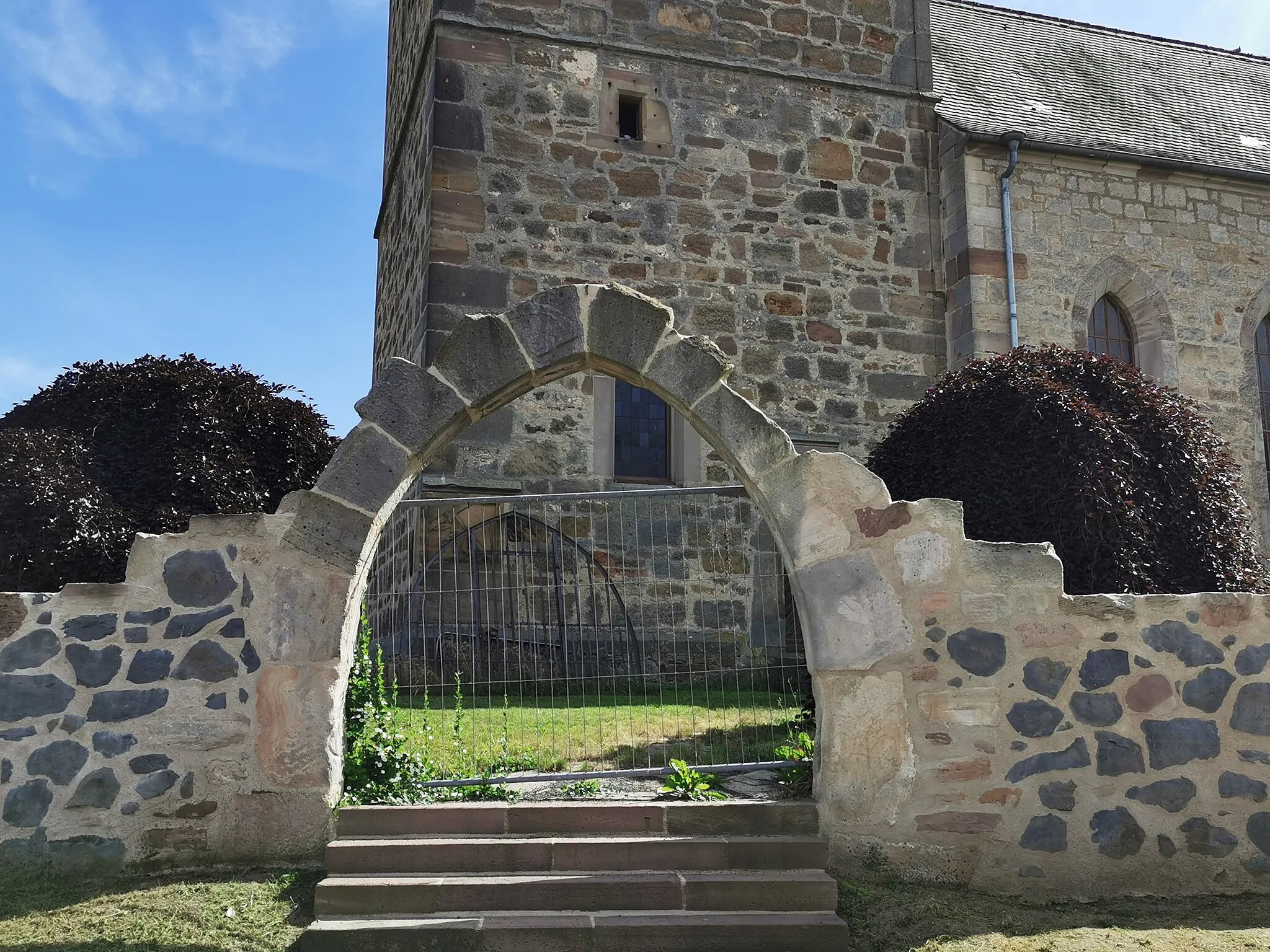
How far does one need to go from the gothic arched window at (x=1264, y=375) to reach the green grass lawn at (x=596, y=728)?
7.79 metres

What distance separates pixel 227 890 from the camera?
450cm

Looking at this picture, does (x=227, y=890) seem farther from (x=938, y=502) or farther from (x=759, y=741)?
(x=938, y=502)

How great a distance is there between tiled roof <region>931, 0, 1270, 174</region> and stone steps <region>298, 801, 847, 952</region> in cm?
827

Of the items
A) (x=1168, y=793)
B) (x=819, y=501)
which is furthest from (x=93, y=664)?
(x=1168, y=793)

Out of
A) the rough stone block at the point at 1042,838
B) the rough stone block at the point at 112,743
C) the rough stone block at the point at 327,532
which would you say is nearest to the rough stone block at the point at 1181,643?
the rough stone block at the point at 1042,838

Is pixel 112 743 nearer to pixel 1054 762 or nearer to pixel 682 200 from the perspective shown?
pixel 1054 762

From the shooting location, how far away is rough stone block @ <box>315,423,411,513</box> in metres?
4.93

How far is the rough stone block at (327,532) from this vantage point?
4.89 meters

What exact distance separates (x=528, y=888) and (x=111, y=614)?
6.96 ft

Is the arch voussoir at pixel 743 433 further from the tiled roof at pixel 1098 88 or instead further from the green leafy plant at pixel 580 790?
the tiled roof at pixel 1098 88

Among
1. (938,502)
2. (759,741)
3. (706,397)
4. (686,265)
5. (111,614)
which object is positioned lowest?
(759,741)

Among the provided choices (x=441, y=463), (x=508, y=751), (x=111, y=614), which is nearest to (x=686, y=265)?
(x=441, y=463)

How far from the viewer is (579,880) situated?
4480 mm

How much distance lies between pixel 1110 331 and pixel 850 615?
7995mm
